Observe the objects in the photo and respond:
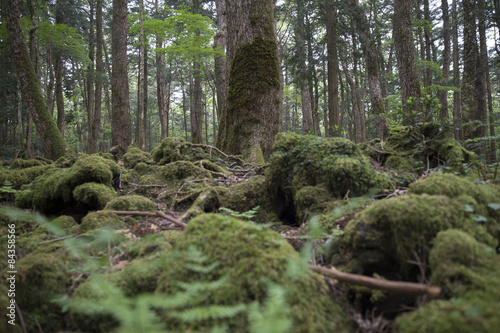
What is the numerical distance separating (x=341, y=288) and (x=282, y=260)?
0.47 meters

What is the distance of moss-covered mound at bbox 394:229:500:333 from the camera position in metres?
1.00

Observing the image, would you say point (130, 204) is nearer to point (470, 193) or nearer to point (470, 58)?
point (470, 193)

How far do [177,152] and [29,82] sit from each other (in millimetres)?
5263

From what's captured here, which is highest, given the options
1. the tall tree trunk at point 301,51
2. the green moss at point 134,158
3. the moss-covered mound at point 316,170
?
the tall tree trunk at point 301,51

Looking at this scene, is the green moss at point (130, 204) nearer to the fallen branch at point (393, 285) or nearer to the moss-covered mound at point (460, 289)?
the fallen branch at point (393, 285)

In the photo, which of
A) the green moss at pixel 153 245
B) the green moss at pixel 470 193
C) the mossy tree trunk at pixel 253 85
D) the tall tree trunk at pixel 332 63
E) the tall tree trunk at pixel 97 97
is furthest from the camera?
the tall tree trunk at pixel 97 97

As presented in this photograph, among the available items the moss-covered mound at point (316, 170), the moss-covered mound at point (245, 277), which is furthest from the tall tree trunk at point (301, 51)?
the moss-covered mound at point (245, 277)

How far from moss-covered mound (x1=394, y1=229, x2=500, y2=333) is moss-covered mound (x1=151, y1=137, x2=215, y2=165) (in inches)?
182

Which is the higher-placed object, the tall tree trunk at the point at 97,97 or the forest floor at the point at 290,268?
the tall tree trunk at the point at 97,97

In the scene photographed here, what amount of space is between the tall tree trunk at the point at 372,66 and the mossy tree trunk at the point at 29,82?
34.8 feet

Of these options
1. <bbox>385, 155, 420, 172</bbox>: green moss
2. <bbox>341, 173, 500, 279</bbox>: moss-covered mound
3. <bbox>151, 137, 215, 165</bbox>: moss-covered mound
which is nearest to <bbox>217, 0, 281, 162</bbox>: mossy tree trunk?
<bbox>151, 137, 215, 165</bbox>: moss-covered mound

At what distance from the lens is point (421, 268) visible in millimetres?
1423

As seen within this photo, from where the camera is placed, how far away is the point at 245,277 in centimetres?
134

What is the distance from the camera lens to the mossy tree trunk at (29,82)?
6.92 metres
